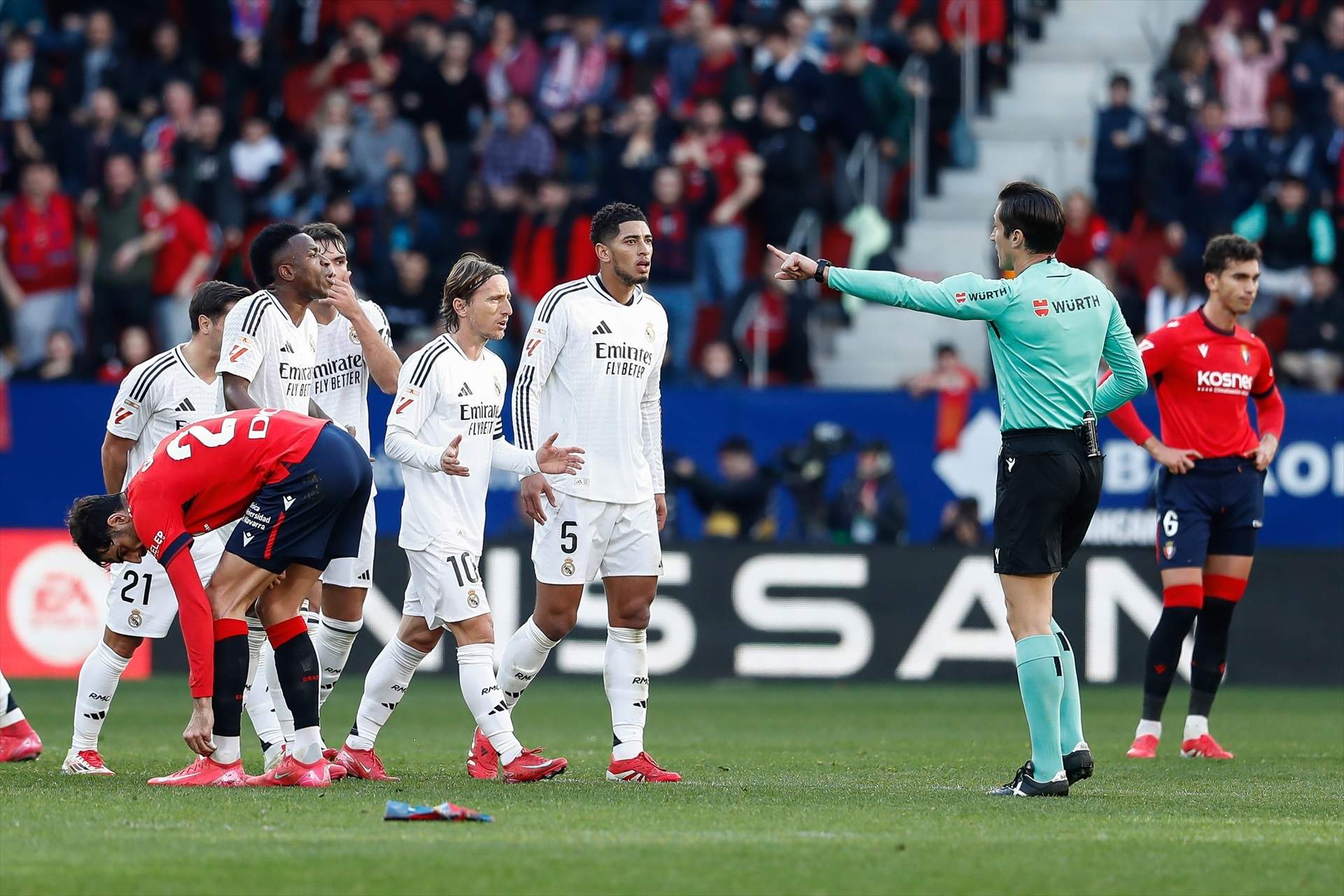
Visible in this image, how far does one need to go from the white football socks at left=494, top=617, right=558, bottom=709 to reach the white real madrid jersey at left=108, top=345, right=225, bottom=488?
1.88 m

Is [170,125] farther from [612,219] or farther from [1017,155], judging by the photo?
[612,219]

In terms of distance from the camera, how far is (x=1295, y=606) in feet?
53.9

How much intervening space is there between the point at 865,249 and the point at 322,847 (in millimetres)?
14623

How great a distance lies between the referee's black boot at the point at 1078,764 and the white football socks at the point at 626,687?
6.50 ft

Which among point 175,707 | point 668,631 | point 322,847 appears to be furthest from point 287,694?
point 668,631

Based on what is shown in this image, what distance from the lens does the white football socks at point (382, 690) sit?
9.32 metres

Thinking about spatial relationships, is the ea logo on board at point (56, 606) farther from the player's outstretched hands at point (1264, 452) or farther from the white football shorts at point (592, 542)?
the player's outstretched hands at point (1264, 452)

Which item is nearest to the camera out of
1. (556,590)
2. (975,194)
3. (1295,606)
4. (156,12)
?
(556,590)

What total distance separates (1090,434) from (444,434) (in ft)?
9.70

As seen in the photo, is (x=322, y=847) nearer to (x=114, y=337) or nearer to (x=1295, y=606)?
(x=1295, y=606)

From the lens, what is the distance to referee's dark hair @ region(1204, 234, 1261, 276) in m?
11.3

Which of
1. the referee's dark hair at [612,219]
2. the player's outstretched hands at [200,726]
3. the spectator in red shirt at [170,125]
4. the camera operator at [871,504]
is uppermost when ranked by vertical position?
the spectator in red shirt at [170,125]

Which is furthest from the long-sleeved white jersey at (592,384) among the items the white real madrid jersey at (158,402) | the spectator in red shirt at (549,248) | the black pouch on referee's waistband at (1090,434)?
the spectator in red shirt at (549,248)

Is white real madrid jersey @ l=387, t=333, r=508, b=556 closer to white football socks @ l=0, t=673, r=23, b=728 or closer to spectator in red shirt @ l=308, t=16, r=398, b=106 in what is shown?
white football socks @ l=0, t=673, r=23, b=728
